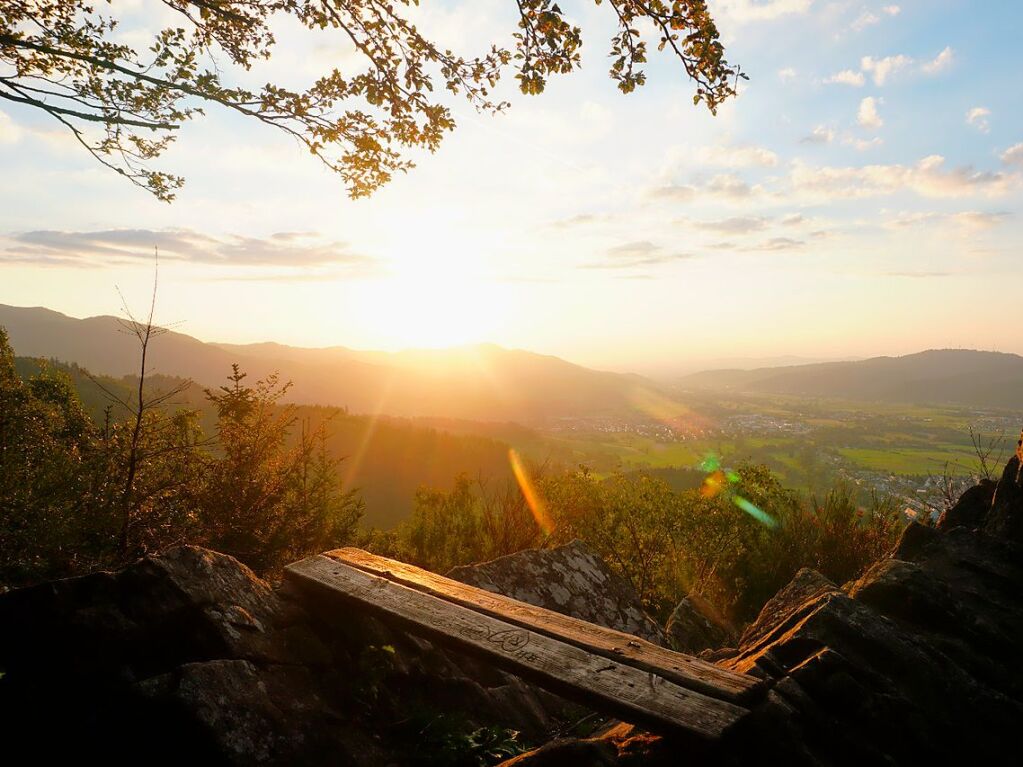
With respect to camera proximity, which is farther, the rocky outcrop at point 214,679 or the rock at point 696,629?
the rock at point 696,629

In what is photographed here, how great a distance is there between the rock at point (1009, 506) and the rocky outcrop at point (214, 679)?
4813mm

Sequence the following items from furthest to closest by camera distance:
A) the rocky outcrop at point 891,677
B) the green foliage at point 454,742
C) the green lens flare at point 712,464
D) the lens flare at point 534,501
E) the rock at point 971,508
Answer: the green lens flare at point 712,464 < the lens flare at point 534,501 < the rock at point 971,508 < the green foliage at point 454,742 < the rocky outcrop at point 891,677

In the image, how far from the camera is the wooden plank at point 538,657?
3.29 m

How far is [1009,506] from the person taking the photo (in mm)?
5316

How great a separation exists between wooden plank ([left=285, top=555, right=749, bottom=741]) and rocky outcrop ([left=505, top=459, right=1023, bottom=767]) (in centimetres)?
23

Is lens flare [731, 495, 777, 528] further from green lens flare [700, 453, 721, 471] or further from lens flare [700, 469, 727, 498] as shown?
green lens flare [700, 453, 721, 471]

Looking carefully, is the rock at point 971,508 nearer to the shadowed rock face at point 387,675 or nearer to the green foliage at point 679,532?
the shadowed rock face at point 387,675

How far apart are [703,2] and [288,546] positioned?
12.1m

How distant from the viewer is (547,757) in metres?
3.42

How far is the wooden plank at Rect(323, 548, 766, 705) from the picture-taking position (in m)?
3.53

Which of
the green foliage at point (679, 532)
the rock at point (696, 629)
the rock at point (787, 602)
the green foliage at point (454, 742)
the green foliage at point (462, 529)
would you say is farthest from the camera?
the green foliage at point (462, 529)

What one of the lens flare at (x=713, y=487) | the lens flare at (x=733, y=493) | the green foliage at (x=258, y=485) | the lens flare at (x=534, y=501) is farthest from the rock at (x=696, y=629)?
the lens flare at (x=713, y=487)

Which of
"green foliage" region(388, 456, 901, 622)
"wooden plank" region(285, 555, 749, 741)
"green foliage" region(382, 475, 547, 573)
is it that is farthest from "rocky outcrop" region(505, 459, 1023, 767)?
"green foliage" region(382, 475, 547, 573)

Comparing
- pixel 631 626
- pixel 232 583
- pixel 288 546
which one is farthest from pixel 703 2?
pixel 288 546
